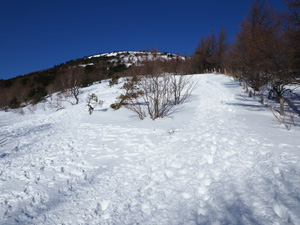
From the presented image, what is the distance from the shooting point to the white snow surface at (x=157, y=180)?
1.64m

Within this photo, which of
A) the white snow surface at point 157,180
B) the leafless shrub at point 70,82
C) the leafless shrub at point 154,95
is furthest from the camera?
the leafless shrub at point 70,82

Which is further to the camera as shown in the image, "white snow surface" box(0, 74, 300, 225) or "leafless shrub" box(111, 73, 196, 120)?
"leafless shrub" box(111, 73, 196, 120)

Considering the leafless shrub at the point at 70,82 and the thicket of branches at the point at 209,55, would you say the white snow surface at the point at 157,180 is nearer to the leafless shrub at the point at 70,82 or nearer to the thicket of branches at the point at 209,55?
the leafless shrub at the point at 70,82

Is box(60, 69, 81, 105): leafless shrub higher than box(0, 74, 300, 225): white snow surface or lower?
higher

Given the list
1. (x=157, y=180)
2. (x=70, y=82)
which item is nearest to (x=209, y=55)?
(x=70, y=82)

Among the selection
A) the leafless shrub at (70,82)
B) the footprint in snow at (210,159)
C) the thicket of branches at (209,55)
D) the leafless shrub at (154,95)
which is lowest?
the footprint in snow at (210,159)

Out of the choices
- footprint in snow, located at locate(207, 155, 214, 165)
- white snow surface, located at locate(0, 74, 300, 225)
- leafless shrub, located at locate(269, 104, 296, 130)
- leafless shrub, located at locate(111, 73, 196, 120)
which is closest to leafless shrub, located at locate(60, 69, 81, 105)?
leafless shrub, located at locate(111, 73, 196, 120)

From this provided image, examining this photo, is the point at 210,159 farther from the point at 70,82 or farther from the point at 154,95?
the point at 70,82

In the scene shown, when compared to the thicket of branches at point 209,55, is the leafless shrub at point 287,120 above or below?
below

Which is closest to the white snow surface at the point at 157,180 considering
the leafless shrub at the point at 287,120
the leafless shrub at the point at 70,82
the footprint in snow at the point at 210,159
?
the footprint in snow at the point at 210,159

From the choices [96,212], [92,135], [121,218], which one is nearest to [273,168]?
[121,218]

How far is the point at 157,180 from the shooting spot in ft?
7.38

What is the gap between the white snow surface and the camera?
1641 millimetres

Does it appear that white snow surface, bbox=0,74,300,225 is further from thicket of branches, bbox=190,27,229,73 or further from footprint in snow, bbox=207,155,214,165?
thicket of branches, bbox=190,27,229,73
